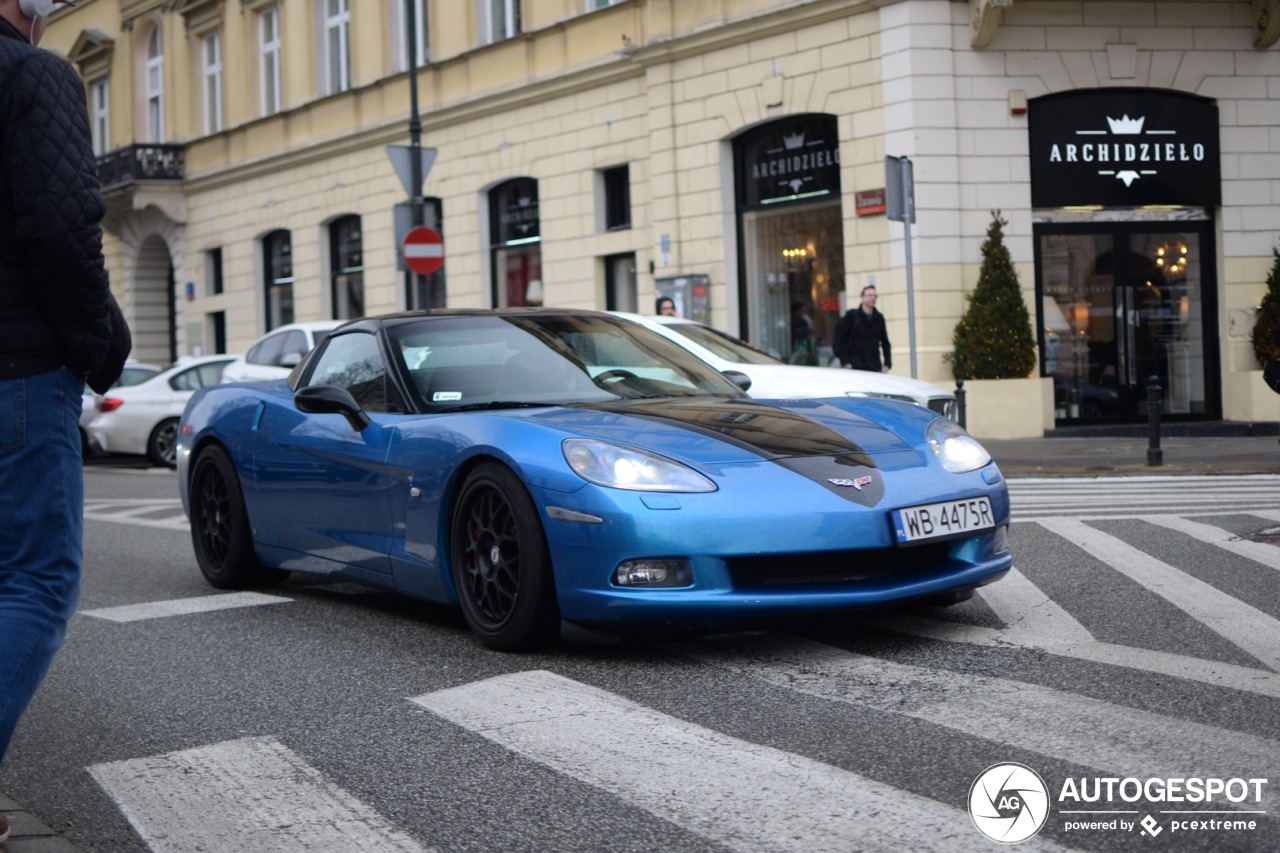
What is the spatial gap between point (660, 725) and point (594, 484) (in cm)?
108

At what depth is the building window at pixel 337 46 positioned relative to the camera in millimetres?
30594

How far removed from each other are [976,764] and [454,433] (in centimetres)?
267

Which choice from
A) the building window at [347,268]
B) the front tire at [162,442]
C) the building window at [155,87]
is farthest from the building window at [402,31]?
the building window at [155,87]

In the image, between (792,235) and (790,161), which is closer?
(790,161)

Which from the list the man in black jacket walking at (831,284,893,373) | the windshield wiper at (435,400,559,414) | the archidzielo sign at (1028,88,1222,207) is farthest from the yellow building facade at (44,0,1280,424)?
the windshield wiper at (435,400,559,414)

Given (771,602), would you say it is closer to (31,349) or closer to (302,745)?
(302,745)

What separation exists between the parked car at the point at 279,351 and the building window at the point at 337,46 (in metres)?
13.3

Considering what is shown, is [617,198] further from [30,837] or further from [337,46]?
[30,837]

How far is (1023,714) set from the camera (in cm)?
461

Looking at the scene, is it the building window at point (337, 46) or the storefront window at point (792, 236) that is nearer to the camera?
Answer: the storefront window at point (792, 236)

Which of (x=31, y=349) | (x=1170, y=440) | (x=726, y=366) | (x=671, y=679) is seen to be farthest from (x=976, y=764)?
(x=1170, y=440)

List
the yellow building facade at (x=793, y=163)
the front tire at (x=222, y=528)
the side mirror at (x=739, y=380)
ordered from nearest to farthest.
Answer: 1. the side mirror at (x=739, y=380)
2. the front tire at (x=222, y=528)
3. the yellow building facade at (x=793, y=163)

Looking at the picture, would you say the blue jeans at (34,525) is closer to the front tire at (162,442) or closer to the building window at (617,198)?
the front tire at (162,442)

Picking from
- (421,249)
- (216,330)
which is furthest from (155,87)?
(421,249)
